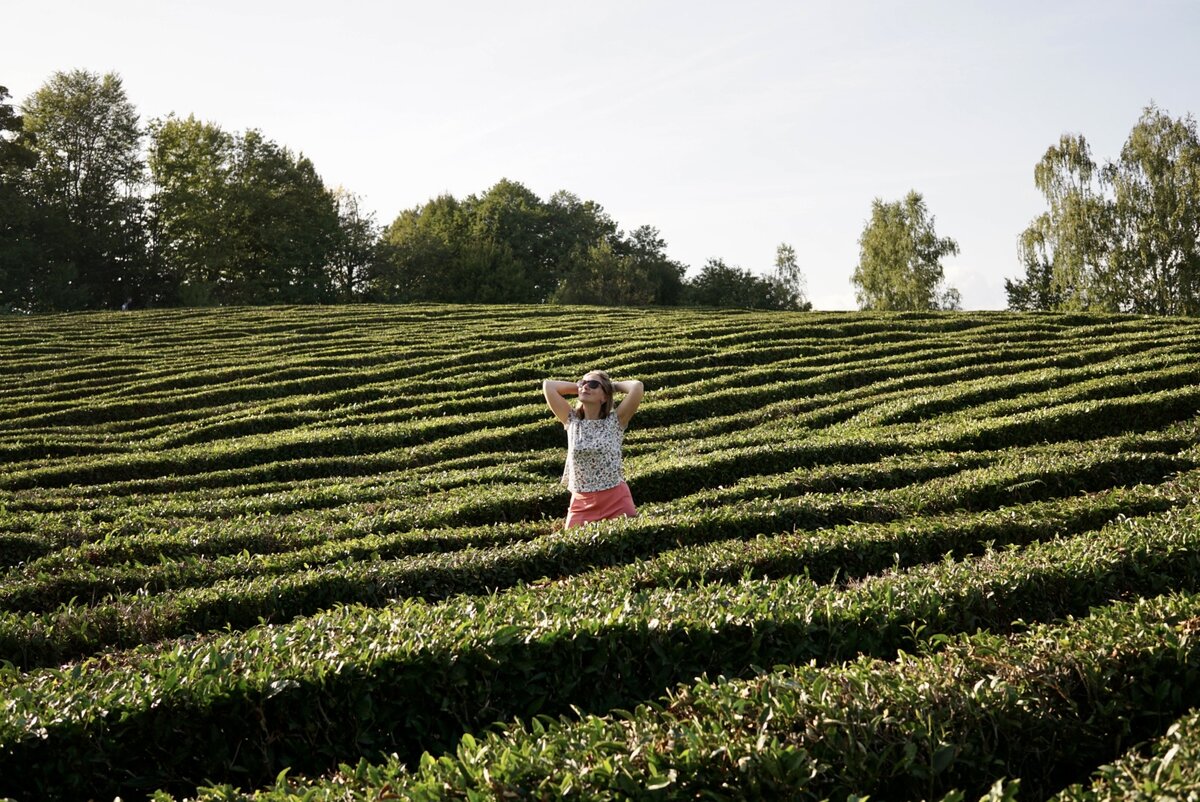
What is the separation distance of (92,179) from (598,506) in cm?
7601

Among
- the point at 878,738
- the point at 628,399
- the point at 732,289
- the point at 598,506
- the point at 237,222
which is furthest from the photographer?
the point at 732,289

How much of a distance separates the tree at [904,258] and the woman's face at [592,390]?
221 feet

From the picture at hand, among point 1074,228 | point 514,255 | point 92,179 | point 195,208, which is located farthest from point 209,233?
point 1074,228

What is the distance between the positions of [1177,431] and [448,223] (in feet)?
267

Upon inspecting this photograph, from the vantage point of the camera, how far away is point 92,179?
7425cm

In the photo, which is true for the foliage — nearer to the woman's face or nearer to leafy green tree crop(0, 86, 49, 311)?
leafy green tree crop(0, 86, 49, 311)

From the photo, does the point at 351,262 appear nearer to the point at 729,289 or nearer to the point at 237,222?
the point at 237,222

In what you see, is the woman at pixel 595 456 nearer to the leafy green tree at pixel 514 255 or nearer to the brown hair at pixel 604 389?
the brown hair at pixel 604 389

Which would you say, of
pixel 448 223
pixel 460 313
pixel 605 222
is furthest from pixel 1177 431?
pixel 605 222

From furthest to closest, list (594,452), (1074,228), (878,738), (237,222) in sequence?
(237,222) < (1074,228) < (594,452) < (878,738)

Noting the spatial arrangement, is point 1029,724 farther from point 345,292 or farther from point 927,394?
point 345,292

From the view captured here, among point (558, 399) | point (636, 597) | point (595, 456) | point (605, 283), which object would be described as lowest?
point (636, 597)

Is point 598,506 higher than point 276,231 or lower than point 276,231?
lower

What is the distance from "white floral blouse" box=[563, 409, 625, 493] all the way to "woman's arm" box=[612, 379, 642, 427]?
0.46 m
